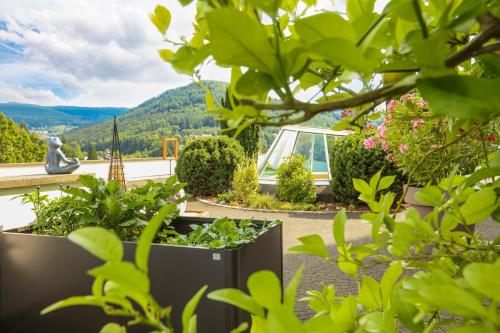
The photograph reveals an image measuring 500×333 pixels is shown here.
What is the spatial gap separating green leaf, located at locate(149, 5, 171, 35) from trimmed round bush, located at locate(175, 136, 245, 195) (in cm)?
803

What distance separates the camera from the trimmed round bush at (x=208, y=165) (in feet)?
28.4

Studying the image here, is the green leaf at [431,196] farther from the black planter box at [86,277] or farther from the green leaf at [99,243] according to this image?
the black planter box at [86,277]

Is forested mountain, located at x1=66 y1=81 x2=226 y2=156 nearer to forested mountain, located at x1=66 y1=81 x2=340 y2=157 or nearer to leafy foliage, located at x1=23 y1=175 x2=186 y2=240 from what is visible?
forested mountain, located at x1=66 y1=81 x2=340 y2=157

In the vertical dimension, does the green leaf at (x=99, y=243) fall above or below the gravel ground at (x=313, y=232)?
above

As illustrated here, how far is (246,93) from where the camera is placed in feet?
1.05

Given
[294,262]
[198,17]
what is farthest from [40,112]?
[198,17]

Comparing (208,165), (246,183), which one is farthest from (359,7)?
(208,165)

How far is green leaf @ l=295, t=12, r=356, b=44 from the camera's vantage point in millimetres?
272

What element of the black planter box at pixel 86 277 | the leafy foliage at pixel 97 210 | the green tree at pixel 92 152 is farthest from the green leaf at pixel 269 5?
the green tree at pixel 92 152

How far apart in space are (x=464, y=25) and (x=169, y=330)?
285 mm

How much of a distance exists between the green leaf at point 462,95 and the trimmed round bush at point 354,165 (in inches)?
249

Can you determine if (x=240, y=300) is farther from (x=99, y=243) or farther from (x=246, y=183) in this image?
(x=246, y=183)

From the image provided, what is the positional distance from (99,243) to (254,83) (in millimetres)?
157

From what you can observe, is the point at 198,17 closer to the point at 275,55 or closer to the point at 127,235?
the point at 275,55
